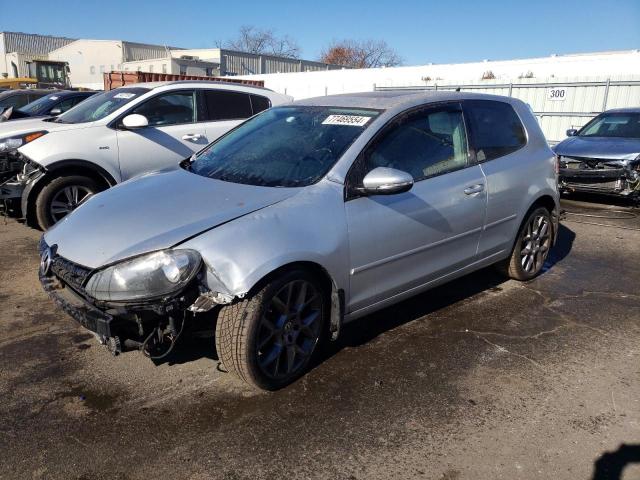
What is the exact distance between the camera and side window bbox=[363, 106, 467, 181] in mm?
3473

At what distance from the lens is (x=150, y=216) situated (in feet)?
9.83

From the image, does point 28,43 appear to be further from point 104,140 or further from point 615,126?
point 615,126

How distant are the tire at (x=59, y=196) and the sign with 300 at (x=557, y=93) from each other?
1415 centimetres

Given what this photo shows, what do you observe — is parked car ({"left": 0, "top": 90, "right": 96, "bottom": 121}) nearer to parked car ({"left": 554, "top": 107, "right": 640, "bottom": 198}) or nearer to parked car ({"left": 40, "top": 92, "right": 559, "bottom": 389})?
parked car ({"left": 40, "top": 92, "right": 559, "bottom": 389})

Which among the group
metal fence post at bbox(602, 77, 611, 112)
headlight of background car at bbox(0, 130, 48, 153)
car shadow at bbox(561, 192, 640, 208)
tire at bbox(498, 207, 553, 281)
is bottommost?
car shadow at bbox(561, 192, 640, 208)

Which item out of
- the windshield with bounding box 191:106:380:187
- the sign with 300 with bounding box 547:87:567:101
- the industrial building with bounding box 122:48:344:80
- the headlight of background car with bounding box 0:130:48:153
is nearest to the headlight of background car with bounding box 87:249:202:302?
the windshield with bounding box 191:106:380:187

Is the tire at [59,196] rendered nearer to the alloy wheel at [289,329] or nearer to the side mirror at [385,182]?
the alloy wheel at [289,329]

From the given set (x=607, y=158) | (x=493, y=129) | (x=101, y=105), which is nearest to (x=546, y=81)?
(x=607, y=158)

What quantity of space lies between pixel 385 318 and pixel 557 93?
46.7 ft

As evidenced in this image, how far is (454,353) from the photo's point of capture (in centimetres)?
359

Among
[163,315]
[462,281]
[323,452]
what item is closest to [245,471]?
[323,452]

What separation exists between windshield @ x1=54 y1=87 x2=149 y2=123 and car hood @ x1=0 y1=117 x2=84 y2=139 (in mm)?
209

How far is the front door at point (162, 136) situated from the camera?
20.5 ft

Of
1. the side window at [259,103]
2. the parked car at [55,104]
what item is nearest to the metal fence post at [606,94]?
the side window at [259,103]
